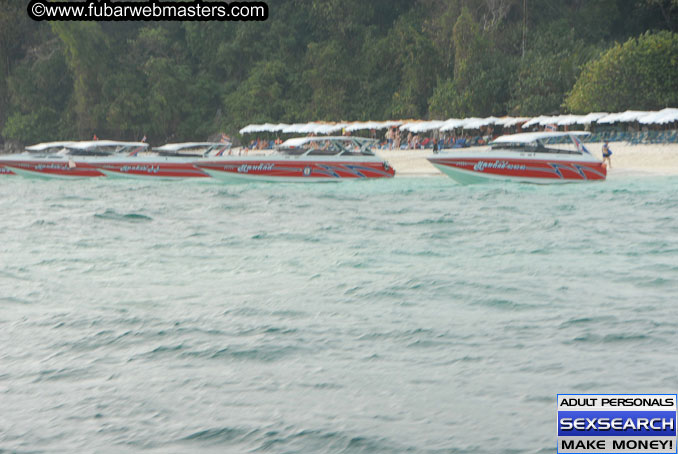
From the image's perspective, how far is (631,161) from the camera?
115 ft

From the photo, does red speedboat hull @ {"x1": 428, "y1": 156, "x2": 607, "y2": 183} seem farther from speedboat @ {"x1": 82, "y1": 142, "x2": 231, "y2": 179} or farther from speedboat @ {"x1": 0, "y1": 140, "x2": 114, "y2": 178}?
speedboat @ {"x1": 0, "y1": 140, "x2": 114, "y2": 178}

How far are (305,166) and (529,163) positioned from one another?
724cm

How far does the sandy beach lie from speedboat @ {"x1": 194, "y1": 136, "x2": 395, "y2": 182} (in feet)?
18.4

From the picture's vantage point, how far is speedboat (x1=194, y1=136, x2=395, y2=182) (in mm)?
29484

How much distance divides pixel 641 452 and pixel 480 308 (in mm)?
4656

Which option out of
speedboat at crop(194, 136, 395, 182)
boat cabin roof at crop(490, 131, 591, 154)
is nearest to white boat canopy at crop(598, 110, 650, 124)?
boat cabin roof at crop(490, 131, 591, 154)

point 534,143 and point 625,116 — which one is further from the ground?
point 625,116

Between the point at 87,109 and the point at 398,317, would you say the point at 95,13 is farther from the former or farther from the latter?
the point at 398,317

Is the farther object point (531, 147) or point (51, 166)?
point (51, 166)

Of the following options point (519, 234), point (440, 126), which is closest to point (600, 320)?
point (519, 234)

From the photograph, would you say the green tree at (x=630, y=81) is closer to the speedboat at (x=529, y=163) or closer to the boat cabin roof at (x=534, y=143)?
the boat cabin roof at (x=534, y=143)

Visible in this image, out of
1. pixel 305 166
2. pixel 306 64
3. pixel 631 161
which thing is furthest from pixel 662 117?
pixel 306 64

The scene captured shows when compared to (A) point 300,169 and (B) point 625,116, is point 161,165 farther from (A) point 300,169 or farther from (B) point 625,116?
(B) point 625,116

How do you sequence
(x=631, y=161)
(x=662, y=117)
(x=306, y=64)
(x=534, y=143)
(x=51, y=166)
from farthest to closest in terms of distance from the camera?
1. (x=306, y=64)
2. (x=662, y=117)
3. (x=631, y=161)
4. (x=51, y=166)
5. (x=534, y=143)
